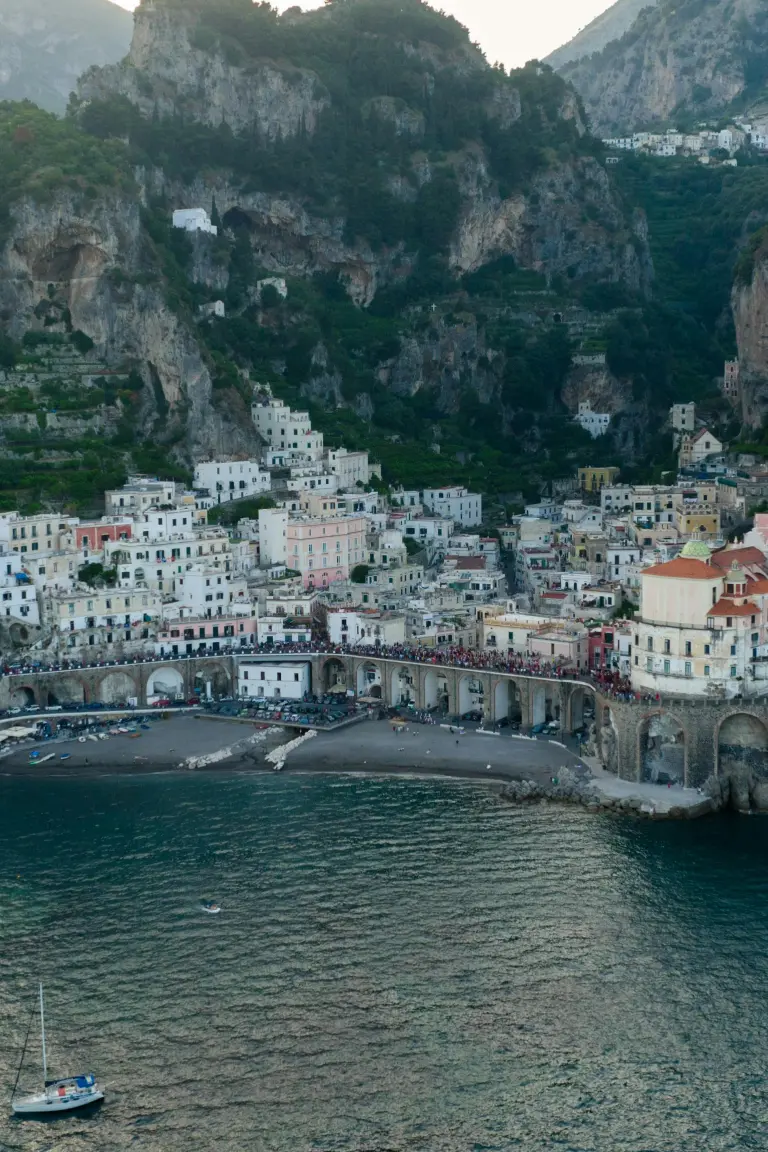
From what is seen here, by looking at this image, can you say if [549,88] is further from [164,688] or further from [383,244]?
[164,688]

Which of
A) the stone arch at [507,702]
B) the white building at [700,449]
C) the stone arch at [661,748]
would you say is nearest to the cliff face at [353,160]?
the white building at [700,449]

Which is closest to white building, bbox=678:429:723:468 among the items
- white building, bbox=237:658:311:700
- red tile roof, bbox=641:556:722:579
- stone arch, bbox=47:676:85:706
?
white building, bbox=237:658:311:700

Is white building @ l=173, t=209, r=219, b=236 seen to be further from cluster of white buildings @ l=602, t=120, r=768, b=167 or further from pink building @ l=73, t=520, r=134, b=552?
cluster of white buildings @ l=602, t=120, r=768, b=167

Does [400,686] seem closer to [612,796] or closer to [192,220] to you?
[612,796]

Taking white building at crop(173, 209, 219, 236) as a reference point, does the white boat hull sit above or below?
below

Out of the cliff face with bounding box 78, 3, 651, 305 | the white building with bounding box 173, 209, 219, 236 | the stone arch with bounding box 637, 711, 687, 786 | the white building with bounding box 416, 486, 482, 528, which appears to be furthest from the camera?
the cliff face with bounding box 78, 3, 651, 305

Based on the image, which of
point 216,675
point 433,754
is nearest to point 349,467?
point 216,675
